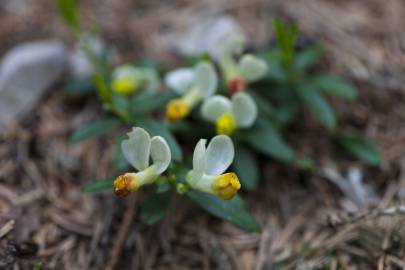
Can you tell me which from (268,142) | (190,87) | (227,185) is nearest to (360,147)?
(268,142)

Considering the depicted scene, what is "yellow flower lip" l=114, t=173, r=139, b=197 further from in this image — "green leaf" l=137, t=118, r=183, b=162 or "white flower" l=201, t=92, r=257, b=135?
"white flower" l=201, t=92, r=257, b=135

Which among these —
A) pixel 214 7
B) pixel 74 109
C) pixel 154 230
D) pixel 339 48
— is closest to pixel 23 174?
pixel 74 109

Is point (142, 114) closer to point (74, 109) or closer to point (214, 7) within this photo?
point (74, 109)

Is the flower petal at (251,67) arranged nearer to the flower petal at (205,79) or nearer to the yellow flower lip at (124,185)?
the flower petal at (205,79)

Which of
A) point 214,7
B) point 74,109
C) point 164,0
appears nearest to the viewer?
point 74,109

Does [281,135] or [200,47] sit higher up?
[200,47]

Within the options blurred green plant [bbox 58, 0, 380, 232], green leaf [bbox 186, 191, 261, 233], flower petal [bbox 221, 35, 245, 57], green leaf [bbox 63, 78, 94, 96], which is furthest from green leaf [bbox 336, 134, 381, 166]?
green leaf [bbox 63, 78, 94, 96]
